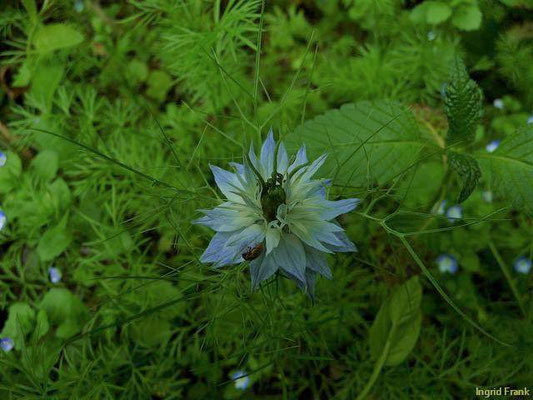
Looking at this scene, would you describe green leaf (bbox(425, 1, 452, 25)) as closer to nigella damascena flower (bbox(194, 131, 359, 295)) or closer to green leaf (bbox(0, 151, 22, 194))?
nigella damascena flower (bbox(194, 131, 359, 295))

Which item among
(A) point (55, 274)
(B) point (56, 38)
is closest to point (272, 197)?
(A) point (55, 274)

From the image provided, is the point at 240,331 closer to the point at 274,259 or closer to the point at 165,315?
the point at 165,315

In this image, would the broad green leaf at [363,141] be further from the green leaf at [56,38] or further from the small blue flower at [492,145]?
the green leaf at [56,38]

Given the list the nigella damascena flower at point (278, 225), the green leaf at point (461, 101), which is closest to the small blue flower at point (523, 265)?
the green leaf at point (461, 101)

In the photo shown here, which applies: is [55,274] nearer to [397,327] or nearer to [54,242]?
[54,242]

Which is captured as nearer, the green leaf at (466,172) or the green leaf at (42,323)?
the green leaf at (466,172)

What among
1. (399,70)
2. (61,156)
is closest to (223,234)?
(61,156)
